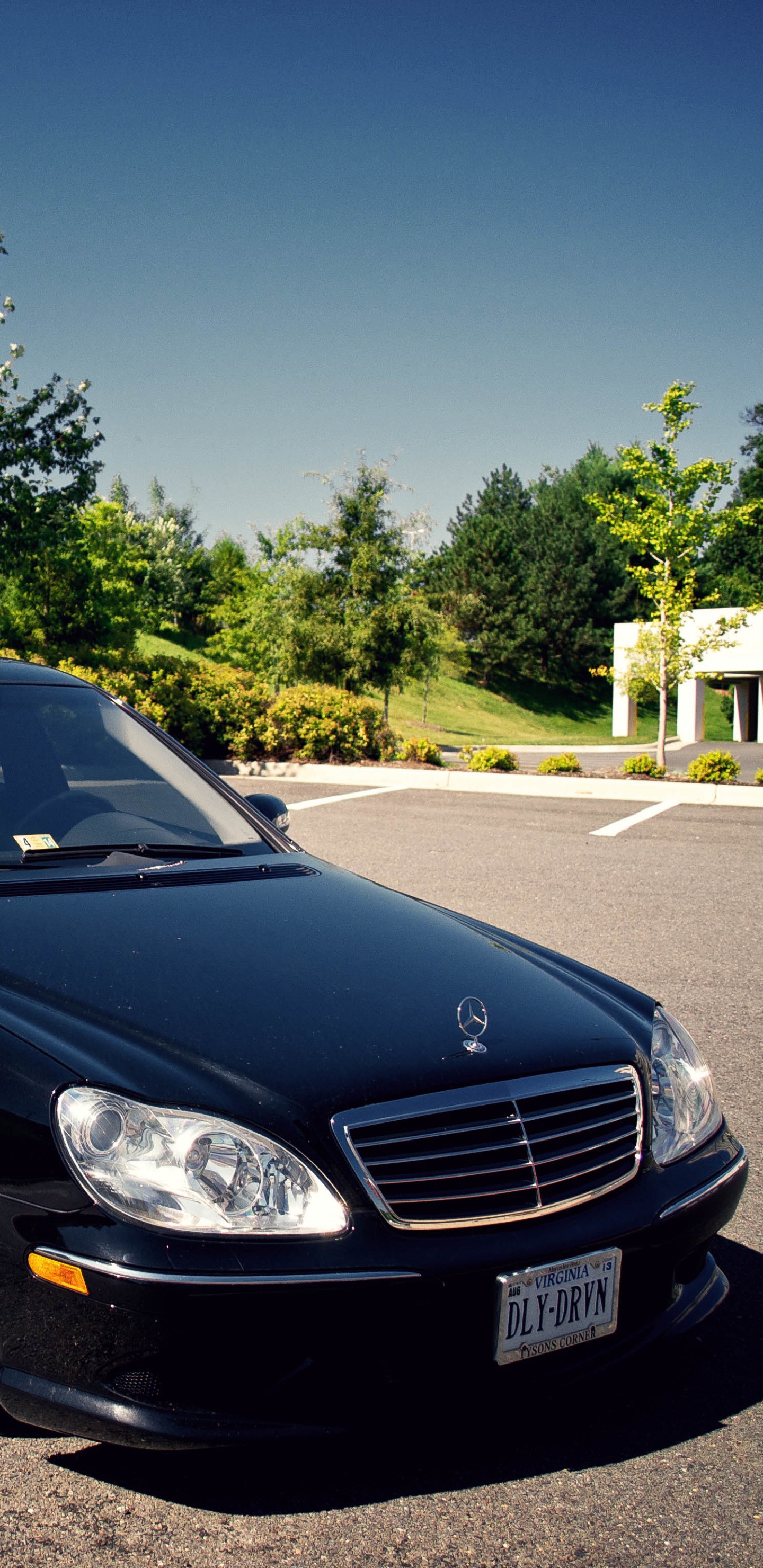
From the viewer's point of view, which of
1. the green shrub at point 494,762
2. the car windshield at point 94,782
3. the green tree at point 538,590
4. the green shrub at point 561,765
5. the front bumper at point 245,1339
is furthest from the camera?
the green tree at point 538,590

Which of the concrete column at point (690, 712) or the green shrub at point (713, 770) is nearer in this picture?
the green shrub at point (713, 770)

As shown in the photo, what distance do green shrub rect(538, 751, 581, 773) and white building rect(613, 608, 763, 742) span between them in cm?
1604

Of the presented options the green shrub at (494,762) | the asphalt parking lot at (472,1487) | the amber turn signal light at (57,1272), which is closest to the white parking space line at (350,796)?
the green shrub at (494,762)

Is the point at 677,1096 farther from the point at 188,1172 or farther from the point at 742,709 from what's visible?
the point at 742,709

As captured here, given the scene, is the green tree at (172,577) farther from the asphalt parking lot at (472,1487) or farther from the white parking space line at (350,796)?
the asphalt parking lot at (472,1487)

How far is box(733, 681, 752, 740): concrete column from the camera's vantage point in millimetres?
53000

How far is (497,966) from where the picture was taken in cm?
280

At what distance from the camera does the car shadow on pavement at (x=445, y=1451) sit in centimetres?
207

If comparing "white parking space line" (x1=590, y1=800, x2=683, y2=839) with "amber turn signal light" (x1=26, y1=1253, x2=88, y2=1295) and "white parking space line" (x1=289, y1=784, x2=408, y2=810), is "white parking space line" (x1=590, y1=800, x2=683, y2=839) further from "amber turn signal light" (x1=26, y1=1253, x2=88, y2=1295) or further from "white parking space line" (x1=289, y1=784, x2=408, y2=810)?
"amber turn signal light" (x1=26, y1=1253, x2=88, y2=1295)

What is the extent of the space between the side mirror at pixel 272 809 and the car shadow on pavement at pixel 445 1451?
1.98 meters

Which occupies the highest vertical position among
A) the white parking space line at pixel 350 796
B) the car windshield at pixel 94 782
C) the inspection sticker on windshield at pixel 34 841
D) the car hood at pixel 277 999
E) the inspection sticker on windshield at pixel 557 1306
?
the car windshield at pixel 94 782

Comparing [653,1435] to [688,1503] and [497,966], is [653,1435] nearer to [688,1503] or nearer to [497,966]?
[688,1503]

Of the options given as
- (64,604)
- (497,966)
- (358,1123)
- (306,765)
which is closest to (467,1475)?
(358,1123)

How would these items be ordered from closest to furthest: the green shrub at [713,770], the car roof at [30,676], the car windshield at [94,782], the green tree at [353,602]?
1. the car windshield at [94,782]
2. the car roof at [30,676]
3. the green shrub at [713,770]
4. the green tree at [353,602]
